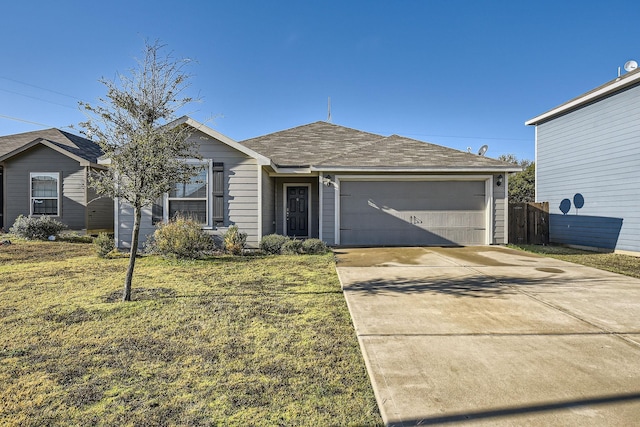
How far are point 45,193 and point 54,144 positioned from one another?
1881 millimetres

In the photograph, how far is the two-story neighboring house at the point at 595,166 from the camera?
909 centimetres

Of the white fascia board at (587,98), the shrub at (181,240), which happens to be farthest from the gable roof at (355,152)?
the shrub at (181,240)

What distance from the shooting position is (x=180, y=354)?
288cm

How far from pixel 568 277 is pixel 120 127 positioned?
24.9ft

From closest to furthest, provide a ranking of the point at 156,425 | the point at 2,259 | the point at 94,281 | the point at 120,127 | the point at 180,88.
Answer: the point at 156,425, the point at 120,127, the point at 180,88, the point at 94,281, the point at 2,259

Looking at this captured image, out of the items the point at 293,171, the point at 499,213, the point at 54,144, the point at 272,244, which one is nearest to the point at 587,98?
the point at 499,213

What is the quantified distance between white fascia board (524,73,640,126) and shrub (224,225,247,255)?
1110cm

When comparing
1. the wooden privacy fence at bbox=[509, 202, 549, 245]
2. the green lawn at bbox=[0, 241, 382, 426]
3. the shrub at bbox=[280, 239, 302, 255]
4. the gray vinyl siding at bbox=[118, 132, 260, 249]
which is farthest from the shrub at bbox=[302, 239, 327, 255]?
the wooden privacy fence at bbox=[509, 202, 549, 245]

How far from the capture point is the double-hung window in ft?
29.3

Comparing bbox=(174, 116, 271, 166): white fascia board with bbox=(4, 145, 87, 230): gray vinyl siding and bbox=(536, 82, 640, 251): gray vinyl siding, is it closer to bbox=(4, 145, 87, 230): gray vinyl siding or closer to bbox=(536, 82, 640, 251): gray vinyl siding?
bbox=(4, 145, 87, 230): gray vinyl siding

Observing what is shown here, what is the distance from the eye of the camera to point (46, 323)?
361cm

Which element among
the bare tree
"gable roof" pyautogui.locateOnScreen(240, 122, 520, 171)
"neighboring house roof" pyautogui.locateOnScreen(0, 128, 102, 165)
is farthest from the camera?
"neighboring house roof" pyautogui.locateOnScreen(0, 128, 102, 165)

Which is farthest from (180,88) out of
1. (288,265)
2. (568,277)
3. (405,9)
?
(405,9)

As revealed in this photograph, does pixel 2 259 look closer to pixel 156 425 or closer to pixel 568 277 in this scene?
pixel 156 425
